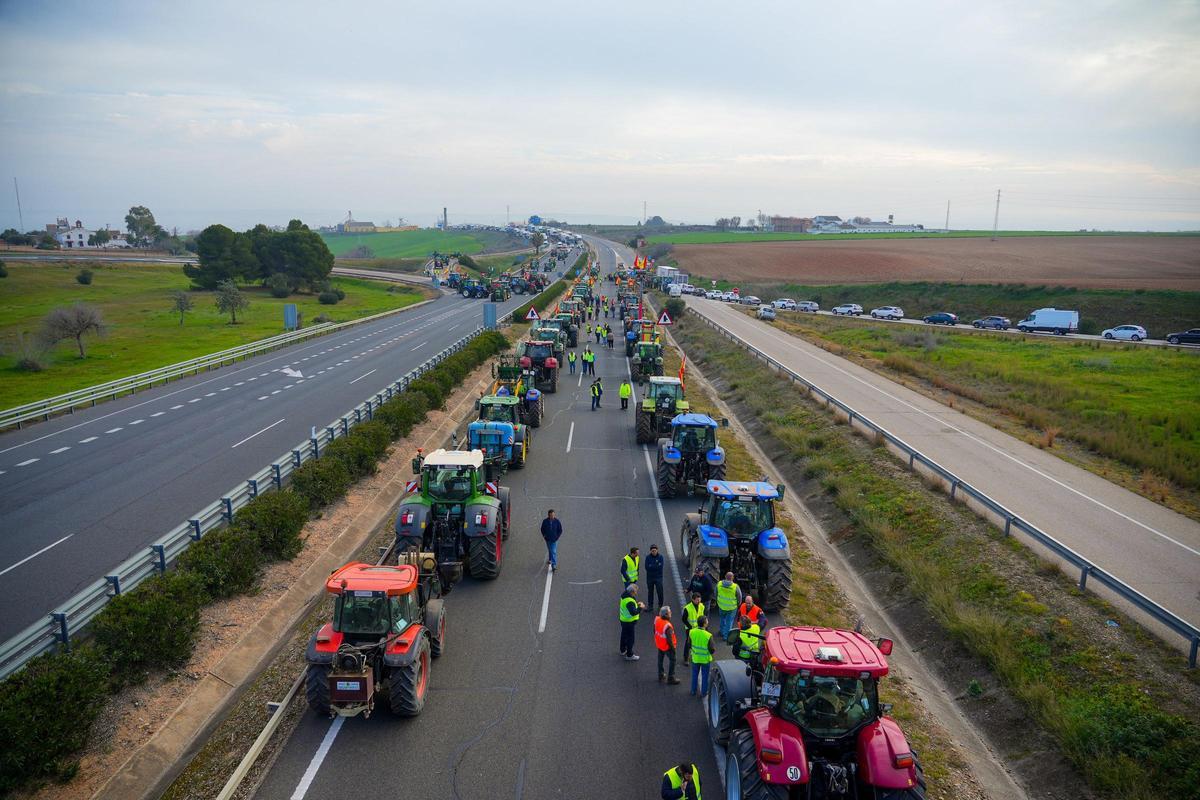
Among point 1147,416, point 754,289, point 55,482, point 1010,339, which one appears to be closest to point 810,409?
point 1147,416

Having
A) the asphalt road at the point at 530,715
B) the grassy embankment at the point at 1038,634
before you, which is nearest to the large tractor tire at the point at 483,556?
the asphalt road at the point at 530,715

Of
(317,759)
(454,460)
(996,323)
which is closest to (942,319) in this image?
(996,323)

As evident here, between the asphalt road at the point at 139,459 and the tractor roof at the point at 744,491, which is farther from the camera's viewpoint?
the asphalt road at the point at 139,459

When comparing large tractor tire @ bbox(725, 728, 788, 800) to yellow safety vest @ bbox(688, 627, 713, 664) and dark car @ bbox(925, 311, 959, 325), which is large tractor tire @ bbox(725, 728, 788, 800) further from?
dark car @ bbox(925, 311, 959, 325)

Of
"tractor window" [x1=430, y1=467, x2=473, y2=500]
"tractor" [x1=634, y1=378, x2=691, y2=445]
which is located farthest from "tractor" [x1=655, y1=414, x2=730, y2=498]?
"tractor window" [x1=430, y1=467, x2=473, y2=500]

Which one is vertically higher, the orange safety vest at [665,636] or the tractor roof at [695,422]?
the tractor roof at [695,422]

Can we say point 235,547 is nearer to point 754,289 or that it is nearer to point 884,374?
point 884,374

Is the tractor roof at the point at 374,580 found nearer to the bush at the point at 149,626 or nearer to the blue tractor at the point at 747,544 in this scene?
the bush at the point at 149,626
